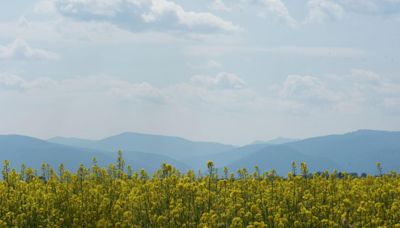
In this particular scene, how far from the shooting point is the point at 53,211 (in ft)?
49.7

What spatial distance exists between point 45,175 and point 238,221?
1098 cm

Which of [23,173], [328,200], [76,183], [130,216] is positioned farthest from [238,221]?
[23,173]

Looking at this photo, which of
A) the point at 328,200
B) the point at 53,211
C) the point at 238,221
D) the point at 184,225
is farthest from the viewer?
the point at 328,200

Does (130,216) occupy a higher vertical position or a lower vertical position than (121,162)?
lower

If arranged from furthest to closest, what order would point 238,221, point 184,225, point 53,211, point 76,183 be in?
1. point 76,183
2. point 53,211
3. point 184,225
4. point 238,221

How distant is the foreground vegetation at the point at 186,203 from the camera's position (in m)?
13.7

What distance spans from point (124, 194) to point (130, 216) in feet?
10.4

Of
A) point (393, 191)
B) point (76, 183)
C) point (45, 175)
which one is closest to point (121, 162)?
point (76, 183)

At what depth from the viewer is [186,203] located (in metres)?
14.7

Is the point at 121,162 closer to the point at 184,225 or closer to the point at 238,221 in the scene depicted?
the point at 184,225

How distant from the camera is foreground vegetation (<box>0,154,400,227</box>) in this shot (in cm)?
1365

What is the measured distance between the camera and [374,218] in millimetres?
13352

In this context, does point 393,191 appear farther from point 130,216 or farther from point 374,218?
point 130,216

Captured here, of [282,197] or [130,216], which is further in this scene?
[282,197]
